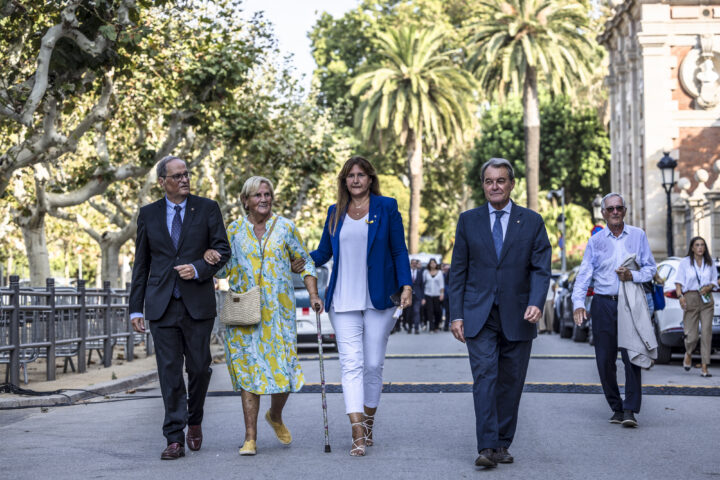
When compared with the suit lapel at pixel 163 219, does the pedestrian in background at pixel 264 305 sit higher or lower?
lower

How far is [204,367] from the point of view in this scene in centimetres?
820

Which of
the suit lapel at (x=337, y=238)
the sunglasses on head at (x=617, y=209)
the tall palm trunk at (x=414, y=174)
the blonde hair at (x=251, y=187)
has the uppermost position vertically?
the tall palm trunk at (x=414, y=174)

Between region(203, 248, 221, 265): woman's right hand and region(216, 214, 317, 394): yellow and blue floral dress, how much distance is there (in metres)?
0.27

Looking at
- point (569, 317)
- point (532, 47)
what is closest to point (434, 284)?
point (569, 317)

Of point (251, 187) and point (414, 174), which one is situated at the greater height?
point (414, 174)

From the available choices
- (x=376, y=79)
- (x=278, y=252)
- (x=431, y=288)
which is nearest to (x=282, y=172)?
(x=431, y=288)

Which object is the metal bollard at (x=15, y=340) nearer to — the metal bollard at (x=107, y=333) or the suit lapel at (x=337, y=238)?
the metal bollard at (x=107, y=333)

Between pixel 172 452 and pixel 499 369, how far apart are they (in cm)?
220

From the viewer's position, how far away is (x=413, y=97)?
2010 inches

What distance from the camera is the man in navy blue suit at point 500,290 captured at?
7660 millimetres

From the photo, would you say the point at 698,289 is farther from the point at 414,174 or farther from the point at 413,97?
the point at 414,174

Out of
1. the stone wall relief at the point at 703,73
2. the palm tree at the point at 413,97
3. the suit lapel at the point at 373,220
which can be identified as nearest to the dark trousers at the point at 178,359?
the suit lapel at the point at 373,220

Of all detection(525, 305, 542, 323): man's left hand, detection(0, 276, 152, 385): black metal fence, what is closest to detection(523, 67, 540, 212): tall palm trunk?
detection(0, 276, 152, 385): black metal fence

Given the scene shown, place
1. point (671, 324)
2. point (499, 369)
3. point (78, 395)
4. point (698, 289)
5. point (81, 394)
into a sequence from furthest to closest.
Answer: point (671, 324)
point (698, 289)
point (81, 394)
point (78, 395)
point (499, 369)
